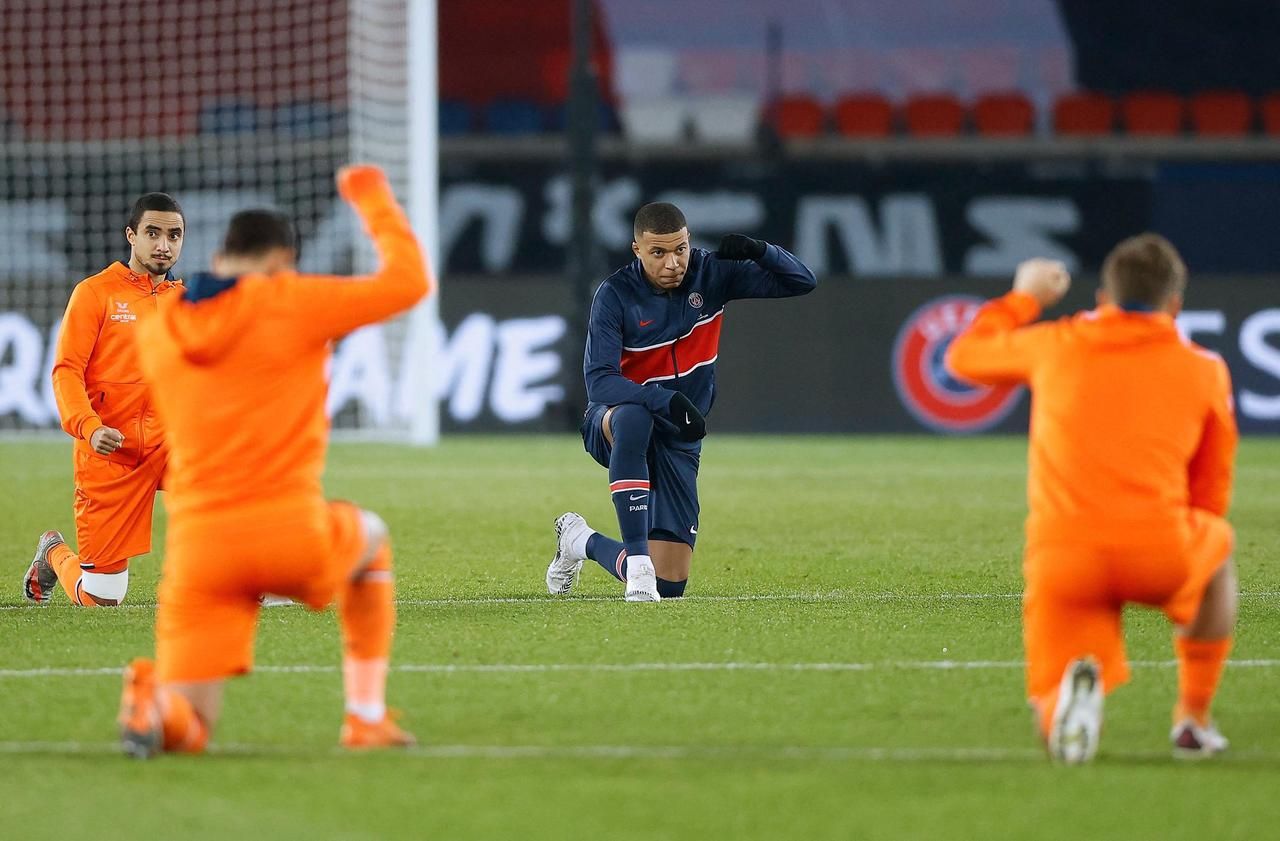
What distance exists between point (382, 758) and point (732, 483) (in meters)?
8.97

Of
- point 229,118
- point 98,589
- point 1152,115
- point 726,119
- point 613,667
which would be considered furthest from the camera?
point 1152,115

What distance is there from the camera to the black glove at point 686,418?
7.10 m

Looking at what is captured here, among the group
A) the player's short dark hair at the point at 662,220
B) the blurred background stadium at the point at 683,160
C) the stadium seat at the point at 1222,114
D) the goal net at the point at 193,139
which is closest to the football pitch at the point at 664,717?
the player's short dark hair at the point at 662,220

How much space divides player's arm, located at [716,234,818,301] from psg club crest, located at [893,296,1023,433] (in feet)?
34.1

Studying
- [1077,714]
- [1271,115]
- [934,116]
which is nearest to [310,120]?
[934,116]

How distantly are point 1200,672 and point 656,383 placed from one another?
11.4 ft

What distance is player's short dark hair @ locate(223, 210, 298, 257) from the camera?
4355 mm

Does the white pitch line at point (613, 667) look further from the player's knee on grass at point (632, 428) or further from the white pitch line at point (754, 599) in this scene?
the player's knee on grass at point (632, 428)

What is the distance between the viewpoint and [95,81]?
20562 mm

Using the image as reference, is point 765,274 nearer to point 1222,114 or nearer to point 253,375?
point 253,375

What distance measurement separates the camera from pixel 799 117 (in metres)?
22.0

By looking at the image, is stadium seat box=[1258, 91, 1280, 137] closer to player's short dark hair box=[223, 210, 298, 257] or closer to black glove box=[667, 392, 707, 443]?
black glove box=[667, 392, 707, 443]

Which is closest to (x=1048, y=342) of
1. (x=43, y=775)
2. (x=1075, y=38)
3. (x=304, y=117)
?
(x=43, y=775)

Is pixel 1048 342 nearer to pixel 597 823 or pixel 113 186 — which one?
pixel 597 823
